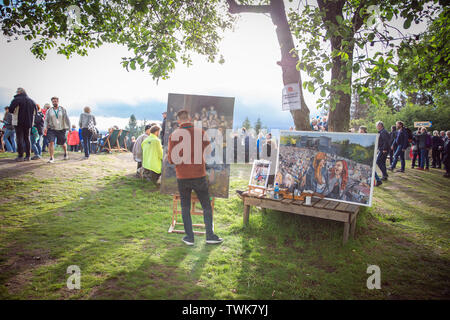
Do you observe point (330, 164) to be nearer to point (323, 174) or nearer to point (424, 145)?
point (323, 174)

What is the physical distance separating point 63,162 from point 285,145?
23.4 feet

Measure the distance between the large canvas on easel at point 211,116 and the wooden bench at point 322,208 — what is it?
622 mm

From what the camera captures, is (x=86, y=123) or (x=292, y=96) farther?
(x=86, y=123)

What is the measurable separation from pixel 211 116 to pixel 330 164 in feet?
7.11

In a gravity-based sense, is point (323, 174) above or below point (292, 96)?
Answer: below

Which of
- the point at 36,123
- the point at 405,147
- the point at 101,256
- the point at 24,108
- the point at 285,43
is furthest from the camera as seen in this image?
the point at 405,147

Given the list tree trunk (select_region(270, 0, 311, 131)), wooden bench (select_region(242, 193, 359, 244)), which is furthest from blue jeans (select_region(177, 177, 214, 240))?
tree trunk (select_region(270, 0, 311, 131))

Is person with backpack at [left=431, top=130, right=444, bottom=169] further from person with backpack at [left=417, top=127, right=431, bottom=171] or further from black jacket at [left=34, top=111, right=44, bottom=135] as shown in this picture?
black jacket at [left=34, top=111, right=44, bottom=135]

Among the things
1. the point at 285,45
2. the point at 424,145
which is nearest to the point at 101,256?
the point at 285,45

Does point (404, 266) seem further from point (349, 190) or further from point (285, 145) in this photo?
point (285, 145)

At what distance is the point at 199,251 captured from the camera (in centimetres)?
349

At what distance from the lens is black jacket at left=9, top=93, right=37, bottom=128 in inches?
262

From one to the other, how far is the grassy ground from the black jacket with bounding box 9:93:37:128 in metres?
1.72
